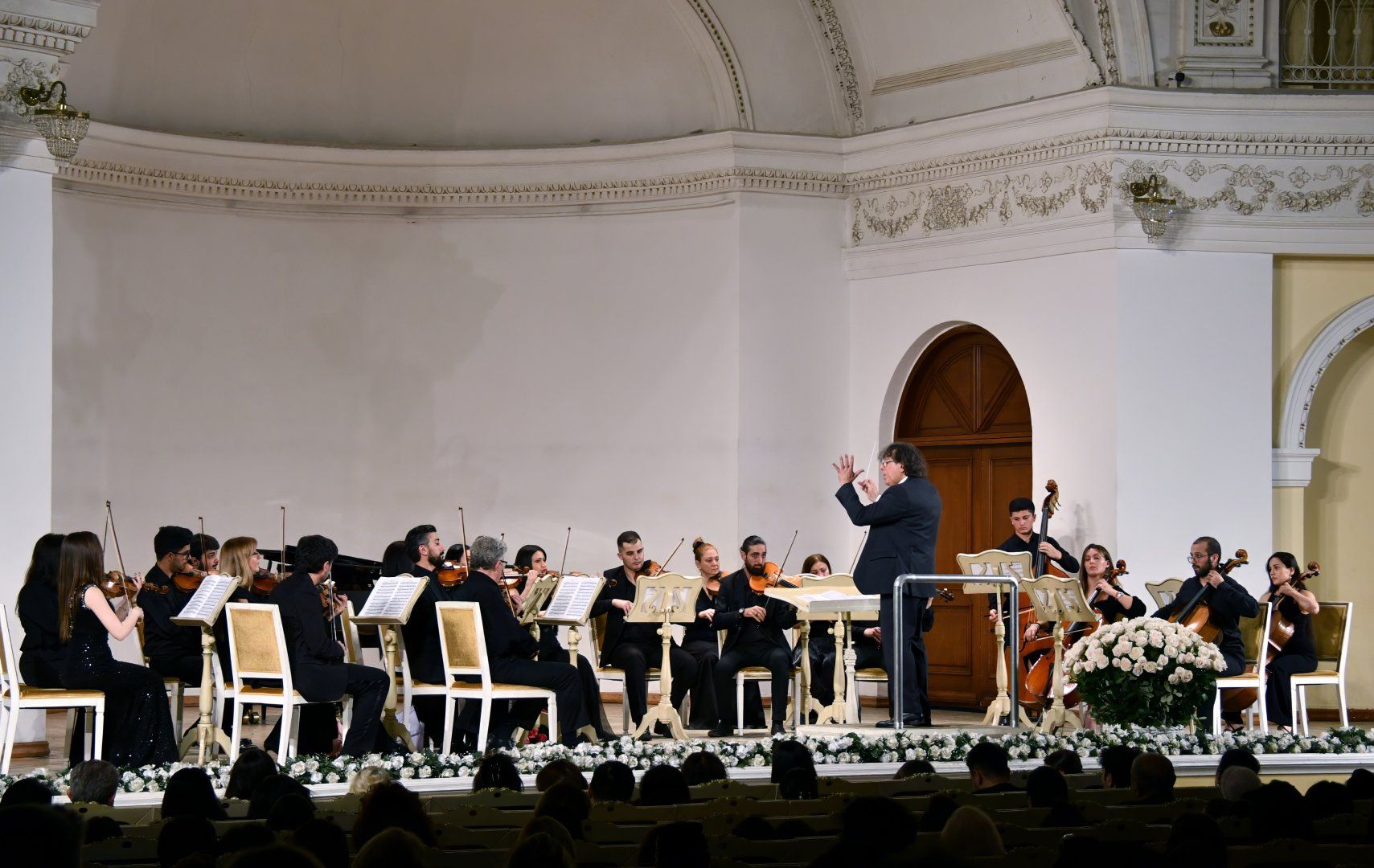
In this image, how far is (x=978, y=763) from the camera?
235 inches

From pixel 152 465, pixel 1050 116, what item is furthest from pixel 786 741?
pixel 152 465

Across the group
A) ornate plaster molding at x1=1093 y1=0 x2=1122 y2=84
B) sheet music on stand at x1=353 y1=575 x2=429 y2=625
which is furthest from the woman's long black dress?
ornate plaster molding at x1=1093 y1=0 x2=1122 y2=84

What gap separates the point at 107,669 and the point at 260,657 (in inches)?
26.2

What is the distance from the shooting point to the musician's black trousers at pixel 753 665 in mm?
9914

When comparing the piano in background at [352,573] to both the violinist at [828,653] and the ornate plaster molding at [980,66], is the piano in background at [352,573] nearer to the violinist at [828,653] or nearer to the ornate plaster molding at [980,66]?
the violinist at [828,653]

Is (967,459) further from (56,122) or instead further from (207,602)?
(56,122)

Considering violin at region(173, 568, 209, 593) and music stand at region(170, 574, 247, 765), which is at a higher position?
violin at region(173, 568, 209, 593)

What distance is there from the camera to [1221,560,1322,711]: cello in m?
9.79

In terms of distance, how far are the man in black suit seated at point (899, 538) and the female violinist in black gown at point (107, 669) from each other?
11.0 feet

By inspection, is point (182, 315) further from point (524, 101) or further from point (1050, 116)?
point (1050, 116)

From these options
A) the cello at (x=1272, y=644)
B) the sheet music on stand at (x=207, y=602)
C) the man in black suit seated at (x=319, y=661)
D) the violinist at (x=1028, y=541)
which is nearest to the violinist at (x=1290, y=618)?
the cello at (x=1272, y=644)

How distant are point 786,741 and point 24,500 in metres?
4.58

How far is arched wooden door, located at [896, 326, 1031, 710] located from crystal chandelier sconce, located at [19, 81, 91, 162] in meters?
6.16

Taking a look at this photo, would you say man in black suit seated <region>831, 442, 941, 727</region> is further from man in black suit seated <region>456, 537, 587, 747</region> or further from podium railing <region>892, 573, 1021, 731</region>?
man in black suit seated <region>456, 537, 587, 747</region>
